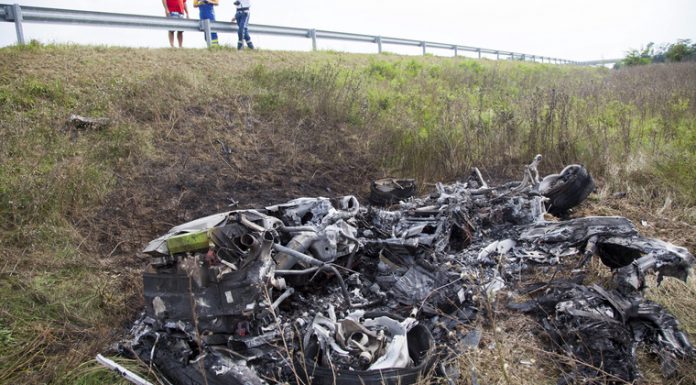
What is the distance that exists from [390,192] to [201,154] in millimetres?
2795

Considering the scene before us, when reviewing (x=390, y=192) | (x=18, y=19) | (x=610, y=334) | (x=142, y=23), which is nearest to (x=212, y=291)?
(x=610, y=334)

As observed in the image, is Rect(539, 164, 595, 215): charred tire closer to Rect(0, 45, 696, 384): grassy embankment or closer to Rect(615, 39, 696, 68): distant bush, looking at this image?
Rect(0, 45, 696, 384): grassy embankment

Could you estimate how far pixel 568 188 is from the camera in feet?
16.6

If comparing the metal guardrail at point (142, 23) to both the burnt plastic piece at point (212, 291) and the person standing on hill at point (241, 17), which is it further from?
the burnt plastic piece at point (212, 291)

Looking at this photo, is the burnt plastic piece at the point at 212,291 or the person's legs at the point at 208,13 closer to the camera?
the burnt plastic piece at the point at 212,291

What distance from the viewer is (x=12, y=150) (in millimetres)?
5578

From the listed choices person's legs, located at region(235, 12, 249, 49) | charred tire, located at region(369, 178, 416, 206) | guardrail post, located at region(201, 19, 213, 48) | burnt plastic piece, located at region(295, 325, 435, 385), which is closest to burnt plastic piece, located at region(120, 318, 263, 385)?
burnt plastic piece, located at region(295, 325, 435, 385)

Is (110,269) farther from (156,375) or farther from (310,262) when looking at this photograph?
(310,262)

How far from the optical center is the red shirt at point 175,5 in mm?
10477

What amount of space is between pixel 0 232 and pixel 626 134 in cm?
812

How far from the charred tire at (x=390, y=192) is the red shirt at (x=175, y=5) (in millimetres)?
7289

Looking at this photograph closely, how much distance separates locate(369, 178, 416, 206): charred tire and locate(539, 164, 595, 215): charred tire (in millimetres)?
1599

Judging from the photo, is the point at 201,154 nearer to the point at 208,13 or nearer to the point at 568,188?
the point at 568,188

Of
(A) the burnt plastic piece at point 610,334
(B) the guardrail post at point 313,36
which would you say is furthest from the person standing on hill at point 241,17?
(A) the burnt plastic piece at point 610,334
